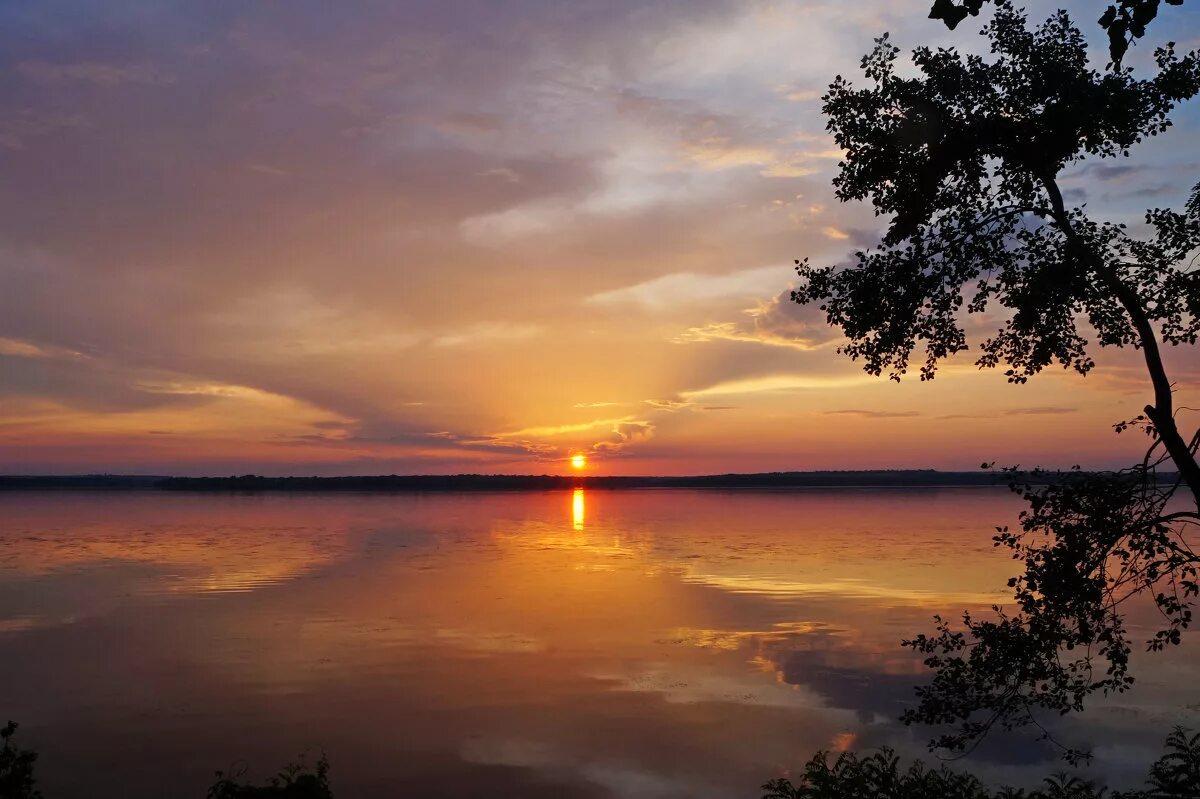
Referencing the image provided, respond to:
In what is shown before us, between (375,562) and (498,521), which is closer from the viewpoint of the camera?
(375,562)

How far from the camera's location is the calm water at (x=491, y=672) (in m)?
20.4

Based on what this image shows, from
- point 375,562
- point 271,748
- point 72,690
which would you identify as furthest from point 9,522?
point 271,748

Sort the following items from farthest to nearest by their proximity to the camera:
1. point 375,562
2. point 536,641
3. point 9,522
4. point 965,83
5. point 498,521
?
point 498,521
point 9,522
point 375,562
point 536,641
point 965,83

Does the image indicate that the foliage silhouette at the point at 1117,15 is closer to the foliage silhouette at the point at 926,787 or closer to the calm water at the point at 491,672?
the foliage silhouette at the point at 926,787

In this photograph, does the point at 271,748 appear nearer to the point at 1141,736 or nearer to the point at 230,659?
the point at 230,659

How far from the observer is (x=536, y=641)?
3338 cm

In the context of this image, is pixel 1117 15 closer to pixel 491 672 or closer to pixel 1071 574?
pixel 1071 574

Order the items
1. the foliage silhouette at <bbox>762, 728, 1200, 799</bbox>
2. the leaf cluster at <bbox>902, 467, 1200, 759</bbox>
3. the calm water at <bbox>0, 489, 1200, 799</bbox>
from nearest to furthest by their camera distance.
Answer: the leaf cluster at <bbox>902, 467, 1200, 759</bbox>
the foliage silhouette at <bbox>762, 728, 1200, 799</bbox>
the calm water at <bbox>0, 489, 1200, 799</bbox>

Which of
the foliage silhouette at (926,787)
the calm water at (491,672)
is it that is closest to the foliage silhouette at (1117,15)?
the foliage silhouette at (926,787)

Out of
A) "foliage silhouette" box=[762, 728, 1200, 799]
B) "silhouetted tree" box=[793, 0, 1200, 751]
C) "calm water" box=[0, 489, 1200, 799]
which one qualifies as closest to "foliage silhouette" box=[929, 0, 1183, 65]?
"silhouetted tree" box=[793, 0, 1200, 751]

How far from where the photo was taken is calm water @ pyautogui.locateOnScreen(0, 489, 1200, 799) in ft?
66.8

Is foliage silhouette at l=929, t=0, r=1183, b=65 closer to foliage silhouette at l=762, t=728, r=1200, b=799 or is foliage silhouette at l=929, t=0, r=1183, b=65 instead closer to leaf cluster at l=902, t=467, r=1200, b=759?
leaf cluster at l=902, t=467, r=1200, b=759

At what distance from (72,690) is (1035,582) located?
26107 mm

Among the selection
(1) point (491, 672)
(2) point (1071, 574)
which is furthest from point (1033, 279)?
(1) point (491, 672)
